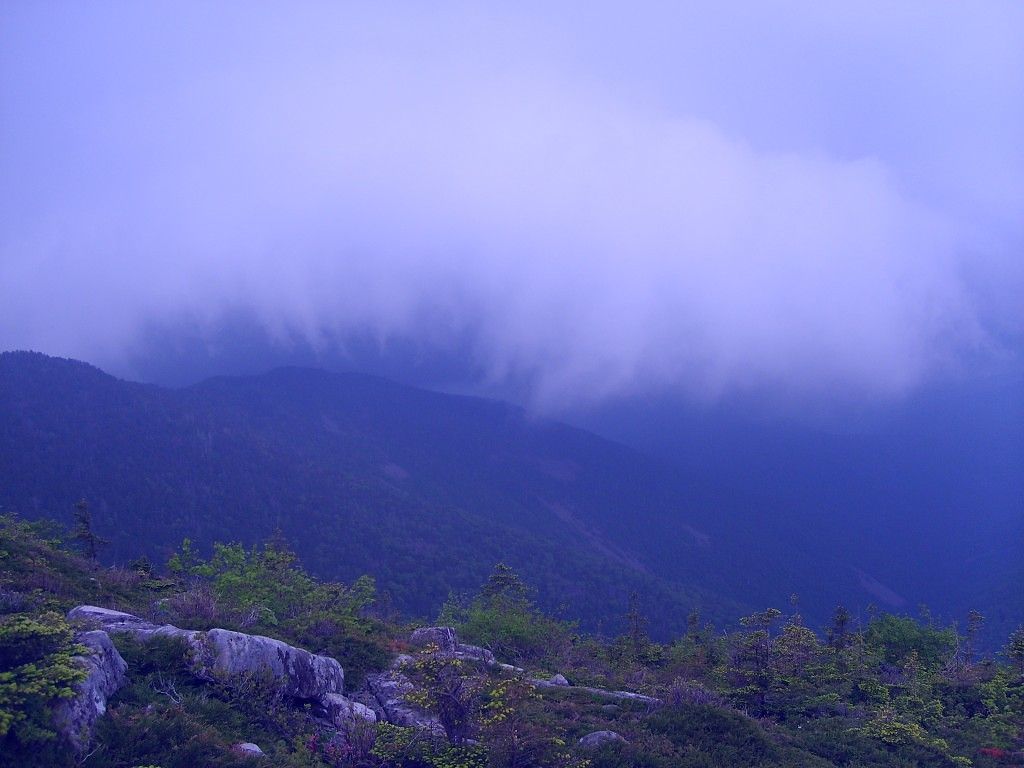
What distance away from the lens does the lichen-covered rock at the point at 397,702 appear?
19138 mm

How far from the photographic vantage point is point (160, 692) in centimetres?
1577

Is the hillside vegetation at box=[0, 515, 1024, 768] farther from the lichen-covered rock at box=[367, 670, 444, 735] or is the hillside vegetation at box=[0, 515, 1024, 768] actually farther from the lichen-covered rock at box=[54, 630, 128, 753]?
the lichen-covered rock at box=[367, 670, 444, 735]

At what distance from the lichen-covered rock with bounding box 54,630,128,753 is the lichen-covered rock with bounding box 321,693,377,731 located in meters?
5.25

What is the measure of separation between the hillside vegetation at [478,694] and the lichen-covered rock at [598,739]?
230mm

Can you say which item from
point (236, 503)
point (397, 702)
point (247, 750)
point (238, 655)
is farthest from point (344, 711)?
point (236, 503)

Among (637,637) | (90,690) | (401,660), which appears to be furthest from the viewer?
(637,637)

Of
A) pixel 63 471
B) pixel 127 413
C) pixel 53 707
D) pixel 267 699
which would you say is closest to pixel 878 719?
pixel 267 699

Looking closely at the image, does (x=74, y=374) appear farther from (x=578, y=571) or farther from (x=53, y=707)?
(x=53, y=707)

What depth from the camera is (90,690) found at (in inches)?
557

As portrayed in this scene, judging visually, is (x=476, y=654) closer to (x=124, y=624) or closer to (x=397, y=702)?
(x=397, y=702)

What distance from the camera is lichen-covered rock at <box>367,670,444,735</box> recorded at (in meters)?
19.1

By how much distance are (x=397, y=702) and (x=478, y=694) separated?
14.1 ft

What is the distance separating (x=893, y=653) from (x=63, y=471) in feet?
537

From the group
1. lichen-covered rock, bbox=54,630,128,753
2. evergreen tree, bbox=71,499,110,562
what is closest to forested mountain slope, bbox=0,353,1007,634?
evergreen tree, bbox=71,499,110,562
